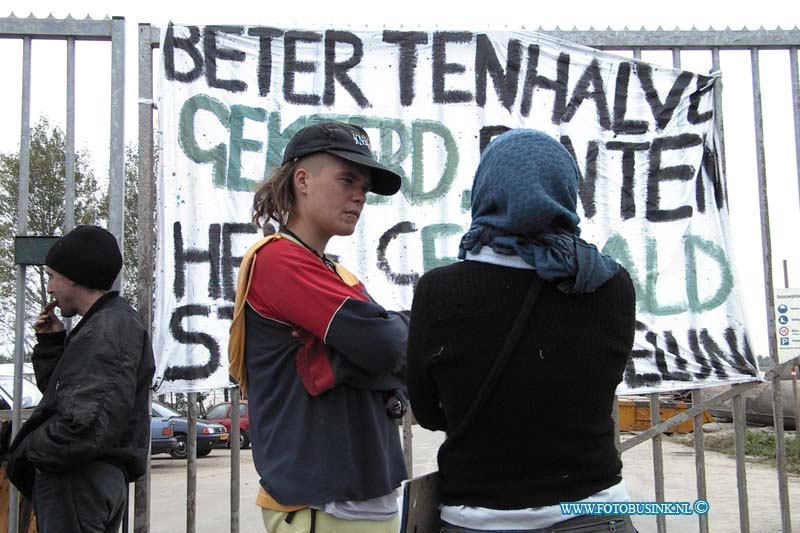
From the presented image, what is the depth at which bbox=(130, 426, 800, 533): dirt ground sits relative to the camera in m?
8.29

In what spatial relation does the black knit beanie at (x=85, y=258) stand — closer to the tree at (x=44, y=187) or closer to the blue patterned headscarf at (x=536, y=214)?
the tree at (x=44, y=187)

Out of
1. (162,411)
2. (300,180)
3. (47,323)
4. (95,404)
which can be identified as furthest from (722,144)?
(162,411)

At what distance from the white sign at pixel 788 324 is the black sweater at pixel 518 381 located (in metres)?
2.92

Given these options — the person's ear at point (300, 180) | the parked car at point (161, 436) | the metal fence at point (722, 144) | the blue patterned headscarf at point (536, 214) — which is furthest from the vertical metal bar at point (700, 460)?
the parked car at point (161, 436)

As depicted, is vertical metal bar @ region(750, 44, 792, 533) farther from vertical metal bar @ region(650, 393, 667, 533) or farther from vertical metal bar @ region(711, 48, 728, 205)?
vertical metal bar @ region(650, 393, 667, 533)

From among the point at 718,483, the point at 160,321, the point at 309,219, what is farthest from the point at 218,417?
the point at 309,219

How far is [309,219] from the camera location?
2246mm

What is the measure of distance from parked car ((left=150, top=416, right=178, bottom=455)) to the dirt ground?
0.53 m

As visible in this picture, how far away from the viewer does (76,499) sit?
2.58 metres

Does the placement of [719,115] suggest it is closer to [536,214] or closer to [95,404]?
[536,214]

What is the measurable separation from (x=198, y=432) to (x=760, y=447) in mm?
13114

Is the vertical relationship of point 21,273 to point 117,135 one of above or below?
below

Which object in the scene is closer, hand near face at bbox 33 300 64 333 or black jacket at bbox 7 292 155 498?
black jacket at bbox 7 292 155 498

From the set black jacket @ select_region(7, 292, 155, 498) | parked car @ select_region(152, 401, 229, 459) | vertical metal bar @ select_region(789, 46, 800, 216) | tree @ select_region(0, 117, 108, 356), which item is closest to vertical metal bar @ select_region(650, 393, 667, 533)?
vertical metal bar @ select_region(789, 46, 800, 216)
